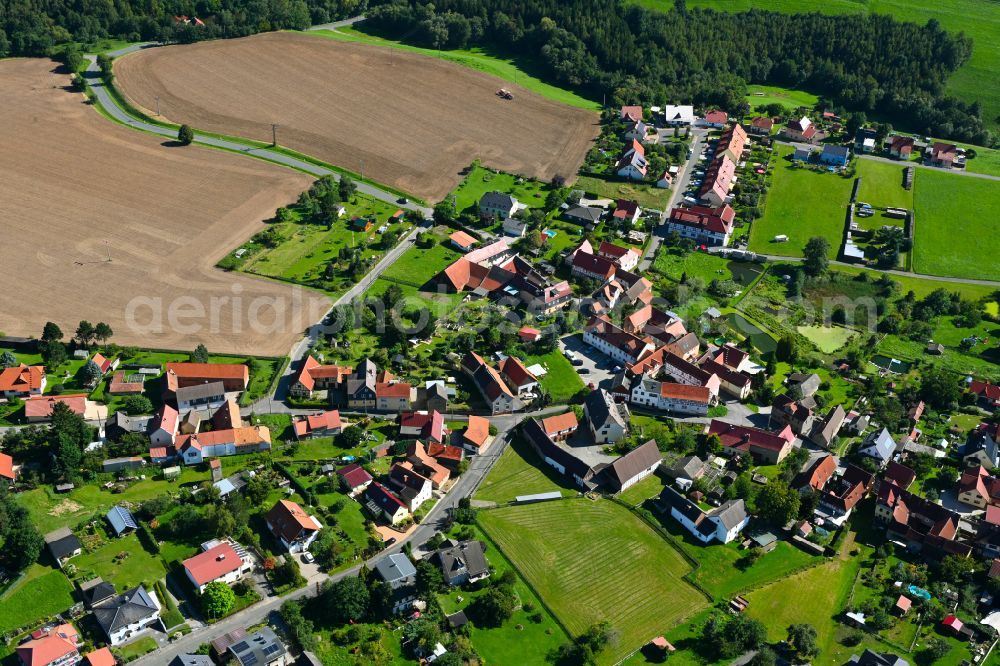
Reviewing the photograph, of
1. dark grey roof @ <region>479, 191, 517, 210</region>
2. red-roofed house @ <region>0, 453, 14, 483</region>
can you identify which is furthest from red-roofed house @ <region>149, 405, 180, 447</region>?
dark grey roof @ <region>479, 191, 517, 210</region>

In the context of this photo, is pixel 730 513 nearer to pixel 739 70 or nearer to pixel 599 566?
pixel 599 566

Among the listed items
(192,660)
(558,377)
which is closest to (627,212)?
(558,377)

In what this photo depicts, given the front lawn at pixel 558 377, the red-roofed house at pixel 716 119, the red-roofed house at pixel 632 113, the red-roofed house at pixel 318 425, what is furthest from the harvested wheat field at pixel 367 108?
the red-roofed house at pixel 318 425

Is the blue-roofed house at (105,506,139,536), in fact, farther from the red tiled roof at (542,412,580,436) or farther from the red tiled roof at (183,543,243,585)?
the red tiled roof at (542,412,580,436)

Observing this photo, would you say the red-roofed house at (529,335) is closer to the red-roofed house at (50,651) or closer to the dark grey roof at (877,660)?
the dark grey roof at (877,660)

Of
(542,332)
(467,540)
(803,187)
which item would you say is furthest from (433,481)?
(803,187)

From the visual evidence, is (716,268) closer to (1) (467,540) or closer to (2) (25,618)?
(1) (467,540)

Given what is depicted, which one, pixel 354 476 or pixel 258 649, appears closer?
pixel 258 649
